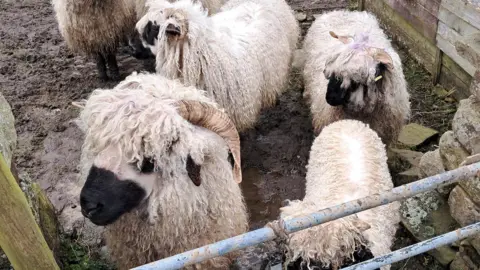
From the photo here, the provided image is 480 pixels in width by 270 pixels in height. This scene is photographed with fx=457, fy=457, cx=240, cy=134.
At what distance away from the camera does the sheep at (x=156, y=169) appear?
2701 mm

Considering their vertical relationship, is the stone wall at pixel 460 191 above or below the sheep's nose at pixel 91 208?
below

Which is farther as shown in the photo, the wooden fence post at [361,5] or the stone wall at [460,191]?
the wooden fence post at [361,5]

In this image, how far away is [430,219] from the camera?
4105 mm

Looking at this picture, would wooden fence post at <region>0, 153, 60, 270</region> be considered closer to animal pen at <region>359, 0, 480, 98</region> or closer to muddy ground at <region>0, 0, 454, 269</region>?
muddy ground at <region>0, 0, 454, 269</region>

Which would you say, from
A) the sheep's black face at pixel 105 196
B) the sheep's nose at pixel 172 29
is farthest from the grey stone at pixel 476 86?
the sheep's nose at pixel 172 29

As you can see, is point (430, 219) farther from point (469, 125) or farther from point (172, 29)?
point (172, 29)

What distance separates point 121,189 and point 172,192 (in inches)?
13.5

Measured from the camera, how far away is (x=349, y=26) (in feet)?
19.0

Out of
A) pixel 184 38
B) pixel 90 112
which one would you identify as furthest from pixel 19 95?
pixel 90 112

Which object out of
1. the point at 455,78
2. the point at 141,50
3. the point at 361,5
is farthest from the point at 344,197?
the point at 361,5

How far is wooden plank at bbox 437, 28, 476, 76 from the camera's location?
607cm

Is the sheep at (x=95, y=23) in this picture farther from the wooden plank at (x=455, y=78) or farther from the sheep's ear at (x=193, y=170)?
the wooden plank at (x=455, y=78)

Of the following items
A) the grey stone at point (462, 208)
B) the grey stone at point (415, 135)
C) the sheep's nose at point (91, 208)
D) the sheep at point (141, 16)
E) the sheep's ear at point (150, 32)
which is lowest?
the grey stone at point (415, 135)

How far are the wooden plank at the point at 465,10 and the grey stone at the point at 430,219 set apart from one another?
254 centimetres
